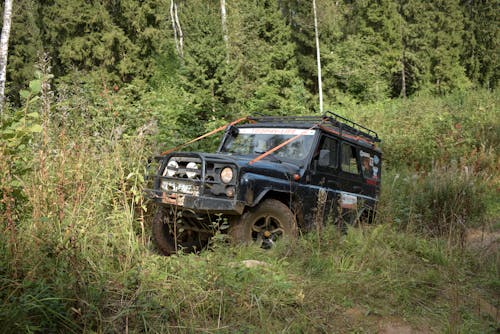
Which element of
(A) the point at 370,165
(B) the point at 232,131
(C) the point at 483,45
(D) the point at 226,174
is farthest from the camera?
(C) the point at 483,45

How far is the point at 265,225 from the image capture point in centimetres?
453

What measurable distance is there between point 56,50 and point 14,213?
860 inches

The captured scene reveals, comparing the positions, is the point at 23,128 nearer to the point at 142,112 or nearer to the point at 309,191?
the point at 309,191

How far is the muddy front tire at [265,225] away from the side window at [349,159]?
5.74 feet

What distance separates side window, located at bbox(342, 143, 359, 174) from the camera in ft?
19.8

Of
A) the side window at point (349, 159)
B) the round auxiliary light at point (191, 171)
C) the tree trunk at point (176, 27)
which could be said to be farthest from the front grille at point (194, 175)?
the tree trunk at point (176, 27)

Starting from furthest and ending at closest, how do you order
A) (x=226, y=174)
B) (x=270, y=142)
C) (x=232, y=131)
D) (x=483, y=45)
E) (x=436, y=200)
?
(x=483, y=45) → (x=436, y=200) → (x=232, y=131) → (x=270, y=142) → (x=226, y=174)

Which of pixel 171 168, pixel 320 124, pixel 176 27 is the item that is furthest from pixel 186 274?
pixel 176 27

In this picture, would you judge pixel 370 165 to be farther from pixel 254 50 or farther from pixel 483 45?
pixel 483 45

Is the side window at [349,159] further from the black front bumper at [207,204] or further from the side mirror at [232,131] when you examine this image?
the black front bumper at [207,204]

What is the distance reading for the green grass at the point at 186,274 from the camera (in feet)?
8.32

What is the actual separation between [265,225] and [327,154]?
1428mm

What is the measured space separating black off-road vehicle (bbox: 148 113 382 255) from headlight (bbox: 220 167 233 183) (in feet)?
0.04

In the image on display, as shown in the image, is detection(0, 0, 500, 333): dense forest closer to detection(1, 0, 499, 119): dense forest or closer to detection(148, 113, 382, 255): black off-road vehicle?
detection(148, 113, 382, 255): black off-road vehicle
